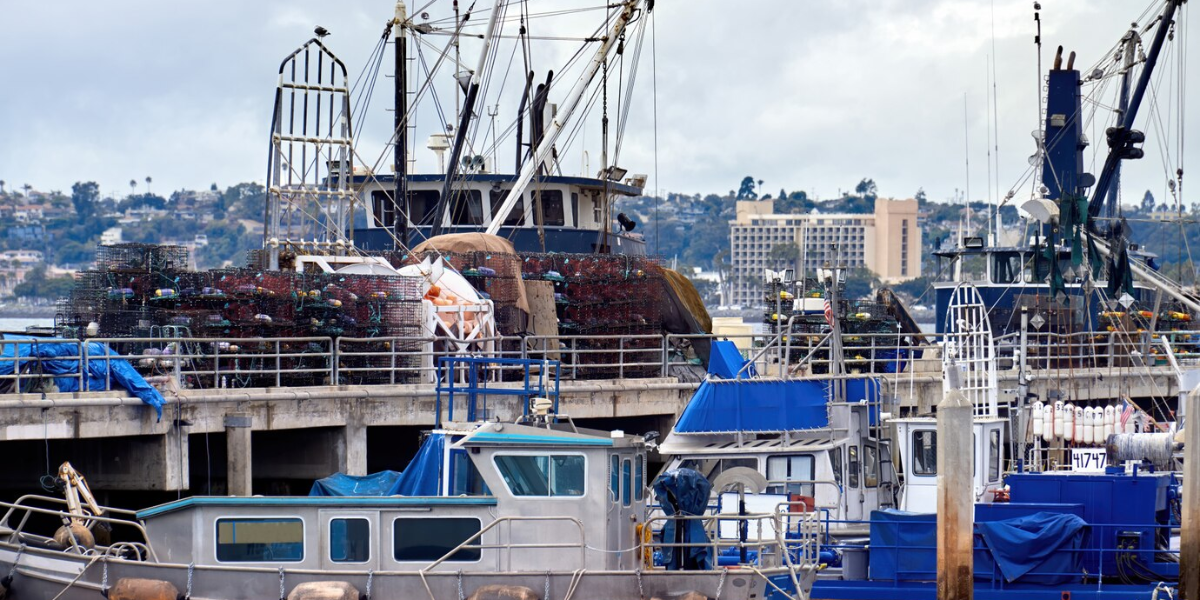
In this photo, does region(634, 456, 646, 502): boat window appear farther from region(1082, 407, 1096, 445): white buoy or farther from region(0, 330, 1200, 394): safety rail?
region(1082, 407, 1096, 445): white buoy

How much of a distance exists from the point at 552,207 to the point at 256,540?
2077 centimetres

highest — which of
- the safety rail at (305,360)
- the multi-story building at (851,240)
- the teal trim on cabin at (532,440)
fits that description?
the multi-story building at (851,240)

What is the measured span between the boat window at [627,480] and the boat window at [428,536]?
1666mm

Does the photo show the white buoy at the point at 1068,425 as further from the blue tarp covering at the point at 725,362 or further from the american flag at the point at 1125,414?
the blue tarp covering at the point at 725,362

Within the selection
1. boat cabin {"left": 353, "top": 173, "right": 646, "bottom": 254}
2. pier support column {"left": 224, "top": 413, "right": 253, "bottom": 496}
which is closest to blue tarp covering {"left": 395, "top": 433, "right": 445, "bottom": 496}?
pier support column {"left": 224, "top": 413, "right": 253, "bottom": 496}

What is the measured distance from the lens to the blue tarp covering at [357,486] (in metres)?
20.2

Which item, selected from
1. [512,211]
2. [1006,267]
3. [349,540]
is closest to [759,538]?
[349,540]

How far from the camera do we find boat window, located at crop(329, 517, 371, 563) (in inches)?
741

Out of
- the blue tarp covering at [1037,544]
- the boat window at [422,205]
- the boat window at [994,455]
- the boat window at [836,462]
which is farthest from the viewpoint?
the boat window at [422,205]

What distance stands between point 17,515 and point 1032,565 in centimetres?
1357

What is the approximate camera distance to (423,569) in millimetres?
18750

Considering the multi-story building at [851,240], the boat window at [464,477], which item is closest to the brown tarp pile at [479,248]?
the boat window at [464,477]

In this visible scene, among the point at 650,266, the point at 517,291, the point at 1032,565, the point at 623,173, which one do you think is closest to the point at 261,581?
the point at 1032,565

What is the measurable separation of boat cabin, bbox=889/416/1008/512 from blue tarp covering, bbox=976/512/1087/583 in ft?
5.07
